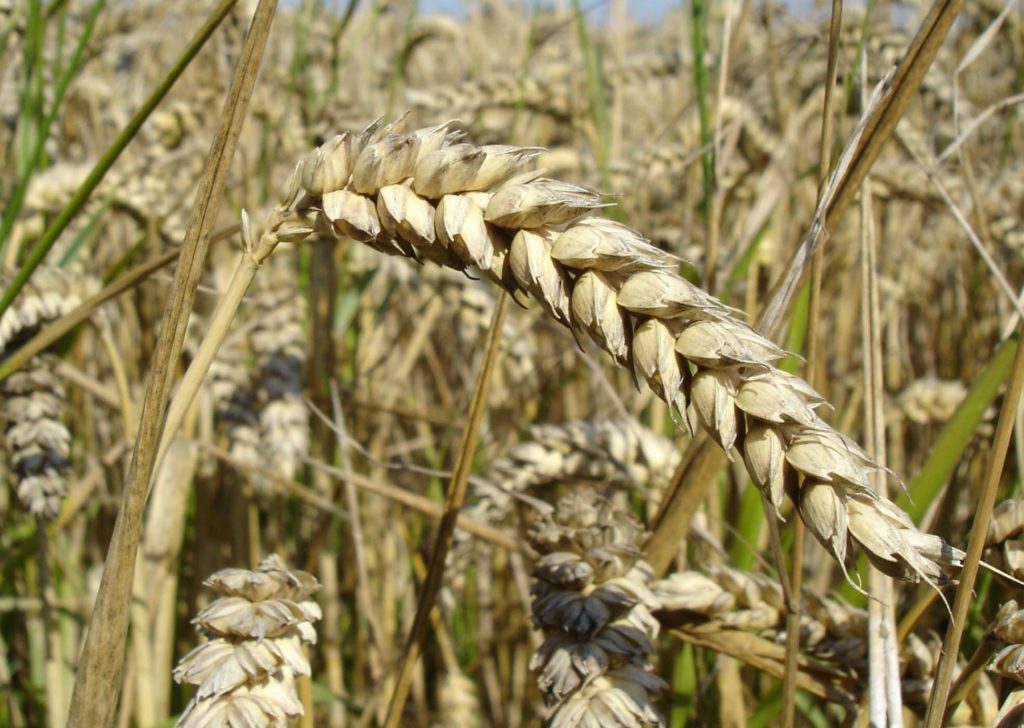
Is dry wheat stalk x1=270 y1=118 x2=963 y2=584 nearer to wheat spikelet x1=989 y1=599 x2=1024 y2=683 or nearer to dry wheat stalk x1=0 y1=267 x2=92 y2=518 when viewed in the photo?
wheat spikelet x1=989 y1=599 x2=1024 y2=683

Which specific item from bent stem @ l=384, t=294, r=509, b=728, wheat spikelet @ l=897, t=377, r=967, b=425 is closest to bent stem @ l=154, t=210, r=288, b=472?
bent stem @ l=384, t=294, r=509, b=728

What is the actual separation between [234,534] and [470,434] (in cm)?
72

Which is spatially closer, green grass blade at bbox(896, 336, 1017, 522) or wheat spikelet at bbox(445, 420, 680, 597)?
green grass blade at bbox(896, 336, 1017, 522)

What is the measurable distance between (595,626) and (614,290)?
27 centimetres

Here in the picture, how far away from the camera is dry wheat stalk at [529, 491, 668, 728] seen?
0.62 meters

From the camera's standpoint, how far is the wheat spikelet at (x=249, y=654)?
553 millimetres

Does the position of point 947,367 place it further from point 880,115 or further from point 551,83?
point 880,115

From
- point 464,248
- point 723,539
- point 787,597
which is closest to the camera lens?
point 464,248

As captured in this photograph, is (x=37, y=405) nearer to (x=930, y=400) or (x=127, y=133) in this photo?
(x=127, y=133)

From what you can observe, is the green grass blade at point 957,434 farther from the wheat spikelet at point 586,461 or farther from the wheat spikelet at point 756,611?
the wheat spikelet at point 586,461

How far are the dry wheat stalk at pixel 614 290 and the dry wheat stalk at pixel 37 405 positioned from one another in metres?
0.50

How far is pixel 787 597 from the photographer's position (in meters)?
0.65

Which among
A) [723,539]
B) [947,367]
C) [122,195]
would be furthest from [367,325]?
[947,367]

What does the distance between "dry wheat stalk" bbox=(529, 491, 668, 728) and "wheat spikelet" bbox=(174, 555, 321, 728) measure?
169 mm
